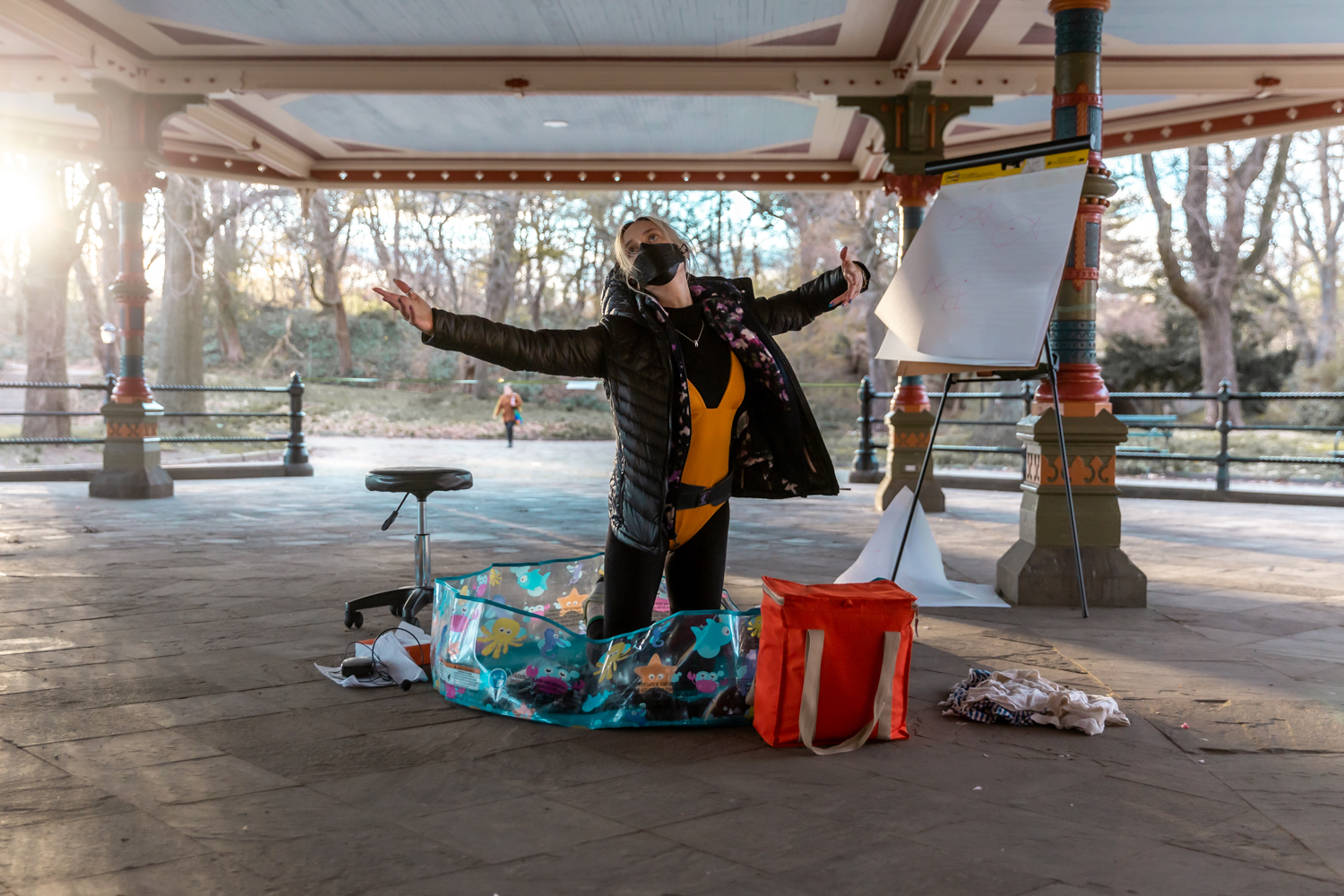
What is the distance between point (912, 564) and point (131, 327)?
24.8 ft

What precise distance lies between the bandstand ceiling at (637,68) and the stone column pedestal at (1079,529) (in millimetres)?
2978

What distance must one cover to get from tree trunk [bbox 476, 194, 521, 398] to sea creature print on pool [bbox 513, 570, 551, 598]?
23.1m

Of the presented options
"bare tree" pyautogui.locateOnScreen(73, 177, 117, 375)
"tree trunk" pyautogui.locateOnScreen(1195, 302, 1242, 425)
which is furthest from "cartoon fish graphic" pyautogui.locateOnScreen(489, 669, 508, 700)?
"tree trunk" pyautogui.locateOnScreen(1195, 302, 1242, 425)

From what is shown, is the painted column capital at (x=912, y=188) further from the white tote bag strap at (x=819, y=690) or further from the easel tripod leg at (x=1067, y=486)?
the white tote bag strap at (x=819, y=690)

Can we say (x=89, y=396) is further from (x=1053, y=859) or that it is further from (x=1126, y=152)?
(x=1053, y=859)

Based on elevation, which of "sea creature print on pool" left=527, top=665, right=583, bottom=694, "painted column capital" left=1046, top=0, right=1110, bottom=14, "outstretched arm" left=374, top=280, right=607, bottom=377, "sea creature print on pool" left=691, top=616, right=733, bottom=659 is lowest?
"sea creature print on pool" left=527, top=665, right=583, bottom=694

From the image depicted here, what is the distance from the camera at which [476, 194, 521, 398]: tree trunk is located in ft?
87.7

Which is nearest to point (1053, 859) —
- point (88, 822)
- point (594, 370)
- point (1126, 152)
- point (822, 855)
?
point (822, 855)

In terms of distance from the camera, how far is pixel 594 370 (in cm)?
296

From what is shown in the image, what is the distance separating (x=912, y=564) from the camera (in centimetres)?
486

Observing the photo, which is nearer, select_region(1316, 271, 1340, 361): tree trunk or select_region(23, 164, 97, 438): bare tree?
select_region(23, 164, 97, 438): bare tree

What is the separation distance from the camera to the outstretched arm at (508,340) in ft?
8.83

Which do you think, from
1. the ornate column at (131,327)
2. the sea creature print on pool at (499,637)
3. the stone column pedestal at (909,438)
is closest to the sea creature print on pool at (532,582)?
the sea creature print on pool at (499,637)

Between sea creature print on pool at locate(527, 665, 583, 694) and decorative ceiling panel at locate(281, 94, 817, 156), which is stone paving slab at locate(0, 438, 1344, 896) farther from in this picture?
decorative ceiling panel at locate(281, 94, 817, 156)
